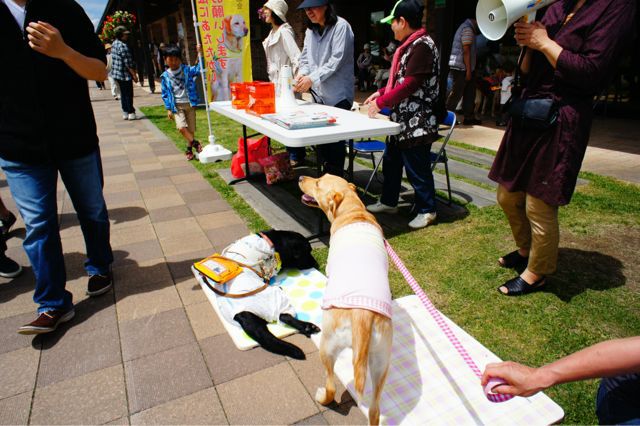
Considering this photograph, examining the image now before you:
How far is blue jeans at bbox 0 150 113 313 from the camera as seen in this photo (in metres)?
2.38

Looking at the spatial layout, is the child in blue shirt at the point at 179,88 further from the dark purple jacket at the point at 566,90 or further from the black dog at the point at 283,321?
the dark purple jacket at the point at 566,90

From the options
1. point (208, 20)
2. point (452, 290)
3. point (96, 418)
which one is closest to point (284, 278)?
point (452, 290)

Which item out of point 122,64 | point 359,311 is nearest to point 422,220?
point 359,311

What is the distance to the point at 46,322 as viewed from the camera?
246cm

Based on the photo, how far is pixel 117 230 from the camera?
412 centimetres

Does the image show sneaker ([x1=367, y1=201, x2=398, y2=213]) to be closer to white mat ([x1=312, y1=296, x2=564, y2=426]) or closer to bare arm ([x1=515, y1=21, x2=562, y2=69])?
white mat ([x1=312, y1=296, x2=564, y2=426])

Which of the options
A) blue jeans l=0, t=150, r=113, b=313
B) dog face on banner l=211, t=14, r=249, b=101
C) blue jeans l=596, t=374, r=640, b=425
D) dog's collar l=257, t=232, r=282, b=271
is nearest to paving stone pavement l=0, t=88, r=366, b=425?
blue jeans l=0, t=150, r=113, b=313

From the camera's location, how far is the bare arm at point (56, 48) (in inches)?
82.2

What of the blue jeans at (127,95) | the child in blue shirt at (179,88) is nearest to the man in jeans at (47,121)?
the child in blue shirt at (179,88)

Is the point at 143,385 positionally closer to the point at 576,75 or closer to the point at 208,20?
the point at 576,75

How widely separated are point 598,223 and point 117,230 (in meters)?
5.05

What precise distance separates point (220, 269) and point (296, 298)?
61 centimetres

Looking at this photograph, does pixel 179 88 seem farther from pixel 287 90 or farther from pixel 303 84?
pixel 303 84

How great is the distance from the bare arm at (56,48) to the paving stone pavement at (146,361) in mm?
1634
